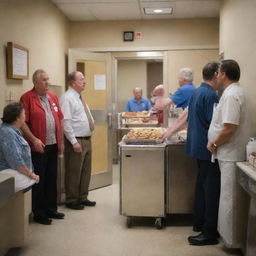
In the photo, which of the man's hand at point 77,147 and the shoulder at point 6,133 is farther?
the man's hand at point 77,147

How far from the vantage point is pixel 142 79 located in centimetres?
911

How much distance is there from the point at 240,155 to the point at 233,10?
1726mm

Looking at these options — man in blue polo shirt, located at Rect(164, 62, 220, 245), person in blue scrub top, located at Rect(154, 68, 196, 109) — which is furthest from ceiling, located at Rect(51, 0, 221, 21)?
man in blue polo shirt, located at Rect(164, 62, 220, 245)

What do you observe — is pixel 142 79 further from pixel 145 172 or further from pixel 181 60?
pixel 145 172

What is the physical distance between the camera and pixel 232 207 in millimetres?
2785

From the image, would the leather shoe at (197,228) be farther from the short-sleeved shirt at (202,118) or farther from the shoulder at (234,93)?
the shoulder at (234,93)

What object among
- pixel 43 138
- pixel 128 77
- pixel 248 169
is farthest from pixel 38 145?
pixel 128 77

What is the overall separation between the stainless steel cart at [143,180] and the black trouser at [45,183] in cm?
74

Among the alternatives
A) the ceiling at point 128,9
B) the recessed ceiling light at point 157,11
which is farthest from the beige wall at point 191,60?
the recessed ceiling light at point 157,11

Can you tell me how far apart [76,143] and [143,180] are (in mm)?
934

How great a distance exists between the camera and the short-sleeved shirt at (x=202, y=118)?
3.06 metres

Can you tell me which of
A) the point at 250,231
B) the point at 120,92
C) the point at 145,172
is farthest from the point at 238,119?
the point at 120,92

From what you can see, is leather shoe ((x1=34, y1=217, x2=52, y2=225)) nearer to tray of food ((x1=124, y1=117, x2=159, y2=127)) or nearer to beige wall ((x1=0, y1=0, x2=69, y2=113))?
beige wall ((x1=0, y1=0, x2=69, y2=113))

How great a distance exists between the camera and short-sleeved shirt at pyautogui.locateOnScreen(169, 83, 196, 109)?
3.67m
